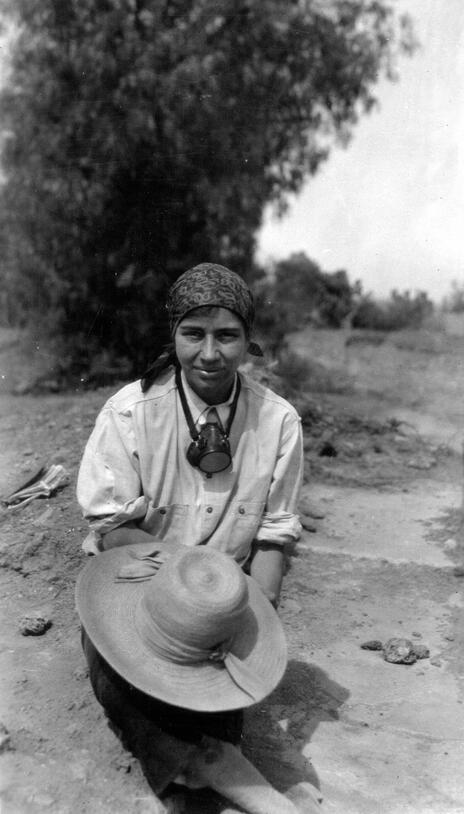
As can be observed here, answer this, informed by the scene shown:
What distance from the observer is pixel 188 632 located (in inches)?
83.4

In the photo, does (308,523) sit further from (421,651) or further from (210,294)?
(210,294)

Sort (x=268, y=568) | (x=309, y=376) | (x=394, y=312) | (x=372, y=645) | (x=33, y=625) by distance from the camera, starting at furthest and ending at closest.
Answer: (x=394, y=312)
(x=309, y=376)
(x=372, y=645)
(x=33, y=625)
(x=268, y=568)

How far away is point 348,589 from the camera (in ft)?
14.7

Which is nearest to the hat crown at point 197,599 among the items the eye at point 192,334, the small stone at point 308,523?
the eye at point 192,334

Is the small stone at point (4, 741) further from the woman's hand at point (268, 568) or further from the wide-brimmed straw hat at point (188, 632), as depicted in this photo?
the woman's hand at point (268, 568)

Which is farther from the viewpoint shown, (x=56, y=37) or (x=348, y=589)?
(x=56, y=37)

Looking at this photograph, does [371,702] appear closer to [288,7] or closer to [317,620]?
[317,620]

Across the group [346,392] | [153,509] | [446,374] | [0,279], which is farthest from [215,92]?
[153,509]

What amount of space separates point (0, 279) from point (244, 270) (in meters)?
3.36

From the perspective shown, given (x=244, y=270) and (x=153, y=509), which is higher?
(x=244, y=270)

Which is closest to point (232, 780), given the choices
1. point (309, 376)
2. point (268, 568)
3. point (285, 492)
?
point (268, 568)

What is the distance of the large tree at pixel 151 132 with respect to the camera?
30.3ft

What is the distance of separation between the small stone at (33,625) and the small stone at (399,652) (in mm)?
1554

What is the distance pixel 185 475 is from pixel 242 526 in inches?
10.1
